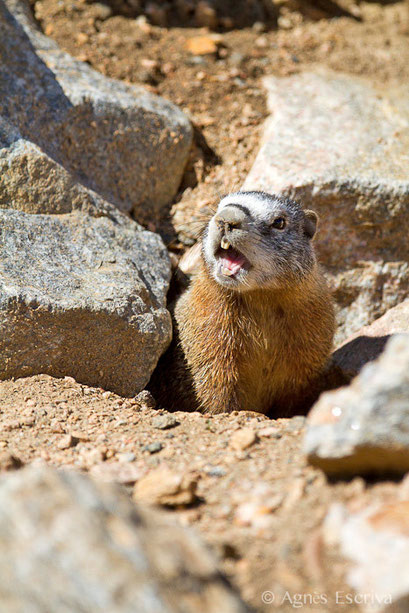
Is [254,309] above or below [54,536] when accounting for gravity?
below

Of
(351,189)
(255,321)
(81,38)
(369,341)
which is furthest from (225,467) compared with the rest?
(81,38)

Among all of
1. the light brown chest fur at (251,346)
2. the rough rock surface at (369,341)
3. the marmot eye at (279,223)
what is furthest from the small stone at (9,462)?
the rough rock surface at (369,341)

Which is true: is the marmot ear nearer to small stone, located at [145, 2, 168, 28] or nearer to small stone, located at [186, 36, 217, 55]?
small stone, located at [186, 36, 217, 55]

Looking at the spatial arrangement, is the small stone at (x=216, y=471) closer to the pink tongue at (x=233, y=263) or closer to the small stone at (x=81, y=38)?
the pink tongue at (x=233, y=263)

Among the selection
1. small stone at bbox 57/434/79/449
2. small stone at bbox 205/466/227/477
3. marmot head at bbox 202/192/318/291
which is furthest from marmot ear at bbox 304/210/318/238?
small stone at bbox 205/466/227/477

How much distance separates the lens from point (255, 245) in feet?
16.6

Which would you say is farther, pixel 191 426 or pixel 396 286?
pixel 396 286

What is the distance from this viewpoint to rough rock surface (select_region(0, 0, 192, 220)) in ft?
20.8

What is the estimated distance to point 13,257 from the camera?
5.14 m

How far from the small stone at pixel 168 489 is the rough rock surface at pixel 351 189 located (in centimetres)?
412

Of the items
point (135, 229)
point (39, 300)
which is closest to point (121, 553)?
point (39, 300)

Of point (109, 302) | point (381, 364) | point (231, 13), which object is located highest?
point (231, 13)

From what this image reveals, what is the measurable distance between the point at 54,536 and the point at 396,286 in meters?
5.44

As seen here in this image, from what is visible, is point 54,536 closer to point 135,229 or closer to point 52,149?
point 135,229
